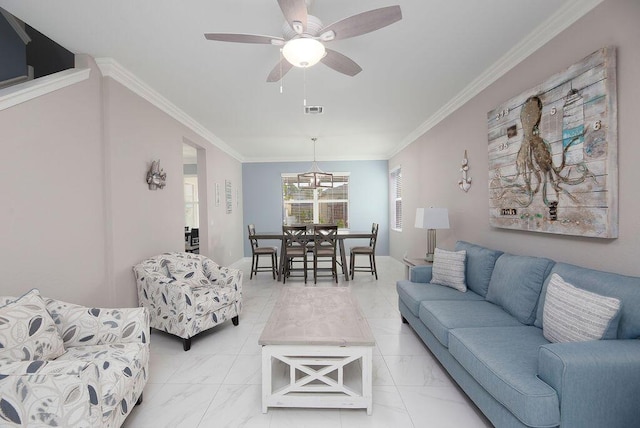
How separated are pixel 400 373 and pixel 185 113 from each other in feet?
13.1

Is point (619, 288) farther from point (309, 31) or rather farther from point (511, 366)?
point (309, 31)

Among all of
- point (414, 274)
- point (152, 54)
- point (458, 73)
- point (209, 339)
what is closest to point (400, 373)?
point (414, 274)

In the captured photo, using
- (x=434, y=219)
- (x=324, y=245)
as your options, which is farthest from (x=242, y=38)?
(x=324, y=245)

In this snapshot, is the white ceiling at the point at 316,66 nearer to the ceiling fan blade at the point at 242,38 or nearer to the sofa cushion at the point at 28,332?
the ceiling fan blade at the point at 242,38

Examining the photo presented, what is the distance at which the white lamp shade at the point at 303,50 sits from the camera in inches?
65.5

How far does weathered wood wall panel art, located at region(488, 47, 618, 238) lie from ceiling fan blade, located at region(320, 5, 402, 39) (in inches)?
52.6

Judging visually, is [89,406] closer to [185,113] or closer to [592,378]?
[592,378]

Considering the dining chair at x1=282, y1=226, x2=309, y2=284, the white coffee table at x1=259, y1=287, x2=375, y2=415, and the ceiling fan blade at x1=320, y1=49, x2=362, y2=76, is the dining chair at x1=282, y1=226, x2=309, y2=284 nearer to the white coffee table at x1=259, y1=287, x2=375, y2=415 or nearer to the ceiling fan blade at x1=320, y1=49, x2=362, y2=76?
the white coffee table at x1=259, y1=287, x2=375, y2=415

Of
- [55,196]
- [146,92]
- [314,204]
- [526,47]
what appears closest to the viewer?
[55,196]

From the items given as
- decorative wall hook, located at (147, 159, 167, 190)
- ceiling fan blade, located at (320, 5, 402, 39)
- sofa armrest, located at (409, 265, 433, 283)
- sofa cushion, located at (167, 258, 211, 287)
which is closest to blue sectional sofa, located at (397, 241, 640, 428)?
sofa armrest, located at (409, 265, 433, 283)

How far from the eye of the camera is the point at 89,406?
45.5 inches

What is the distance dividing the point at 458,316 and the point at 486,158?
1744 mm

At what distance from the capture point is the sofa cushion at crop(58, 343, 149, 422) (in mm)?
1415

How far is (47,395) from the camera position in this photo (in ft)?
3.57
